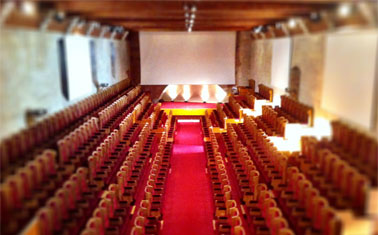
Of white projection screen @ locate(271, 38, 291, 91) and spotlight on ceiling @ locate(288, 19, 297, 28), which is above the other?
spotlight on ceiling @ locate(288, 19, 297, 28)

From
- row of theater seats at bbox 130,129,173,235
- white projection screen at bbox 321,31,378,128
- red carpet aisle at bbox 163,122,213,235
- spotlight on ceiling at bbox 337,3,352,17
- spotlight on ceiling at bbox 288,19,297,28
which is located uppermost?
spotlight on ceiling at bbox 288,19,297,28

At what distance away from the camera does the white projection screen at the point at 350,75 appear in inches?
225

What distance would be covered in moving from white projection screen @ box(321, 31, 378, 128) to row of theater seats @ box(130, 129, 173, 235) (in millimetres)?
3832

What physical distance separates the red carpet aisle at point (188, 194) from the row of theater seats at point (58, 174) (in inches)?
58.8

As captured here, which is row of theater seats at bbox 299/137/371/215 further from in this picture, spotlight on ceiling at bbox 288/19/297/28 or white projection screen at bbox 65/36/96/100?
white projection screen at bbox 65/36/96/100

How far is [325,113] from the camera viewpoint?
7684 mm

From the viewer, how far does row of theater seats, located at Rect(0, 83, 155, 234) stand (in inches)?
199

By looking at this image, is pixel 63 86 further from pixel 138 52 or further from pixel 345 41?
pixel 138 52

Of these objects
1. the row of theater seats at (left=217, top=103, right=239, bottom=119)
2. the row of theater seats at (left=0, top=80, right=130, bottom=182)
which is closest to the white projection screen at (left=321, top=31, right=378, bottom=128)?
the row of theater seats at (left=0, top=80, right=130, bottom=182)

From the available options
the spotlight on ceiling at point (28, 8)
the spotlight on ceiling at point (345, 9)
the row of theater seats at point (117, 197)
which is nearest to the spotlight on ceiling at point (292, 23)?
the spotlight on ceiling at point (345, 9)

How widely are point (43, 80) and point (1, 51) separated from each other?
1.72 metres

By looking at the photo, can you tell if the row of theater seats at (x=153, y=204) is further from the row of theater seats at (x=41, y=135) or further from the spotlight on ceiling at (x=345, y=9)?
the spotlight on ceiling at (x=345, y=9)

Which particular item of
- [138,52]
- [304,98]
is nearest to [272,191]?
[304,98]

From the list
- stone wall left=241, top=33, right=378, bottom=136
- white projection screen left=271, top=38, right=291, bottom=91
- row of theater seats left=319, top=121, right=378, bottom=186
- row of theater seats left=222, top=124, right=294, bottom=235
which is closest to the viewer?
row of theater seats left=319, top=121, right=378, bottom=186
